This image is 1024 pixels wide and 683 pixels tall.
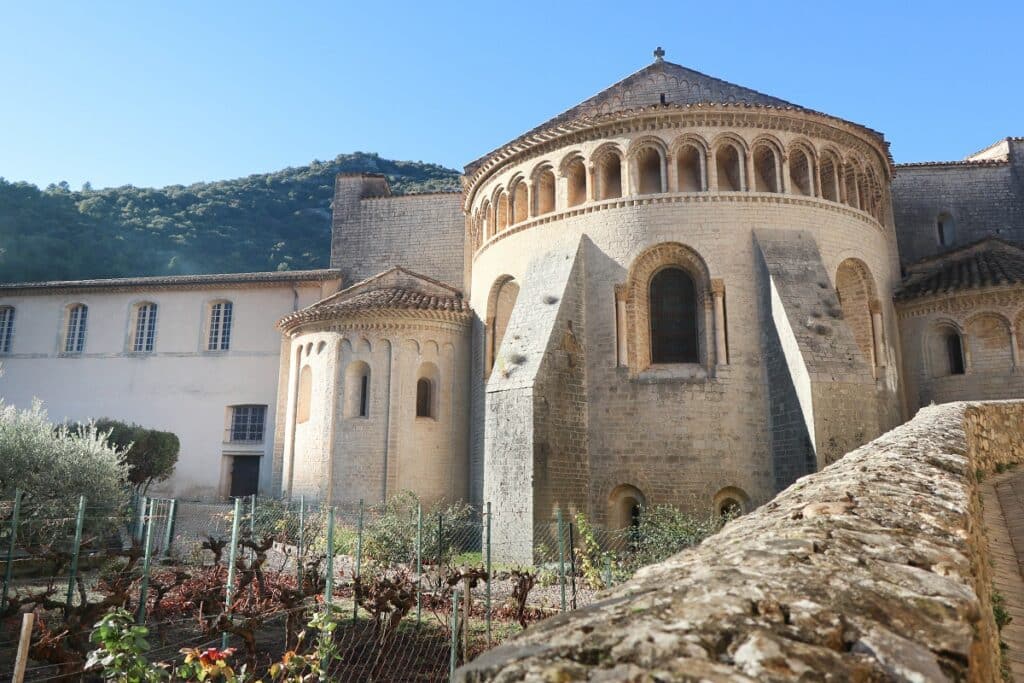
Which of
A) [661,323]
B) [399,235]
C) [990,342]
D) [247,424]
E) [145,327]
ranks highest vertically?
[399,235]

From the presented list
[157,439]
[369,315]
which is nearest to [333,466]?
[369,315]

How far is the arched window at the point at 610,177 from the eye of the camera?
55.8 ft

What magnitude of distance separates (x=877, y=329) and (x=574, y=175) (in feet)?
25.7

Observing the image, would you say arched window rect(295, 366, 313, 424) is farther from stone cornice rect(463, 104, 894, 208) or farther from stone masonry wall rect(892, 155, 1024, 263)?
stone masonry wall rect(892, 155, 1024, 263)

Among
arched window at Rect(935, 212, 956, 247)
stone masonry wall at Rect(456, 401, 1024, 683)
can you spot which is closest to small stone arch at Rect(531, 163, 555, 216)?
arched window at Rect(935, 212, 956, 247)

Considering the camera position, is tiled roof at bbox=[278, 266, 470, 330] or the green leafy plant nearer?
the green leafy plant

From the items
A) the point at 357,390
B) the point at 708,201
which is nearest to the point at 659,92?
the point at 708,201

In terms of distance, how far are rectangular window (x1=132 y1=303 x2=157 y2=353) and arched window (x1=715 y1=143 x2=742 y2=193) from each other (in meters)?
20.1

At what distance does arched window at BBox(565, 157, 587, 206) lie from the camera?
17453mm

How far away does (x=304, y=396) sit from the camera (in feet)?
70.0

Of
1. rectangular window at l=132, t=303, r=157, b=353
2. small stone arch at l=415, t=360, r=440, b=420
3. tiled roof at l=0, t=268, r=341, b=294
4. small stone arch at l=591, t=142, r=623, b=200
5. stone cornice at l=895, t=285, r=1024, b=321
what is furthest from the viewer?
rectangular window at l=132, t=303, r=157, b=353

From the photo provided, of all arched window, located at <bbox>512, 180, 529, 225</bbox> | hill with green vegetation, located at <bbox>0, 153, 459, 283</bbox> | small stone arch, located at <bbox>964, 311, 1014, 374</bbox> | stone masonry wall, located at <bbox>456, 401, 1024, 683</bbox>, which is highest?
hill with green vegetation, located at <bbox>0, 153, 459, 283</bbox>

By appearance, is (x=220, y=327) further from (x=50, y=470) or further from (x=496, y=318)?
(x=50, y=470)

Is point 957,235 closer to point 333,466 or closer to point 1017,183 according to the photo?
point 1017,183
